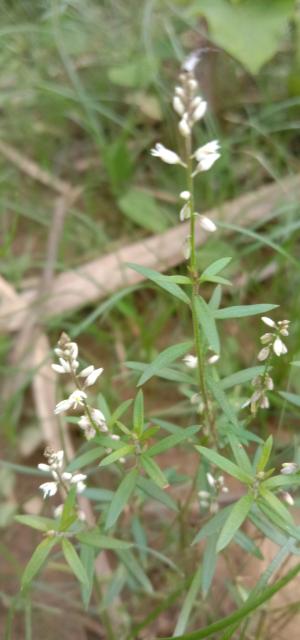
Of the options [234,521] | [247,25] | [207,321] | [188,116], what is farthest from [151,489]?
[247,25]

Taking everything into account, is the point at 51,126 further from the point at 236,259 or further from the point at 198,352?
the point at 198,352

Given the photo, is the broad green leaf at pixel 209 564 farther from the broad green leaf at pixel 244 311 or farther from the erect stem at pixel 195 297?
the broad green leaf at pixel 244 311

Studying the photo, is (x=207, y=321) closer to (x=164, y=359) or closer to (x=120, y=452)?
(x=164, y=359)

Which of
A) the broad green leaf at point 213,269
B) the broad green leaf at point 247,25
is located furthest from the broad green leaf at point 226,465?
the broad green leaf at point 247,25

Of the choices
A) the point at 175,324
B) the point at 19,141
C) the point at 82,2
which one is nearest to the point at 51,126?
the point at 19,141

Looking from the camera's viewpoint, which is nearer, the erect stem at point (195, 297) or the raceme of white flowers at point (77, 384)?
the erect stem at point (195, 297)
